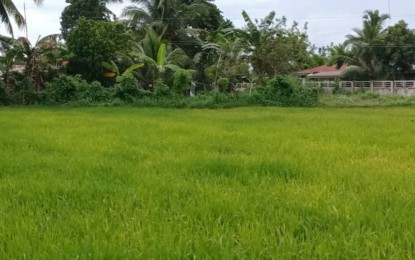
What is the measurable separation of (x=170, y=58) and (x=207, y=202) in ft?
62.4

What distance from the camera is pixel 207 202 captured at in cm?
279

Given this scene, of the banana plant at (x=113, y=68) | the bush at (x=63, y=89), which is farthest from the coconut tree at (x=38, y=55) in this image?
the banana plant at (x=113, y=68)

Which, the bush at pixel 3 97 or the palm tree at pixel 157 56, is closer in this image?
the bush at pixel 3 97

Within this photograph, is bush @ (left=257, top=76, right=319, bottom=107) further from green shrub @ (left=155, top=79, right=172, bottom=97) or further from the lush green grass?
the lush green grass

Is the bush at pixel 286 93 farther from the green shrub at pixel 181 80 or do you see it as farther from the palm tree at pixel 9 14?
the palm tree at pixel 9 14

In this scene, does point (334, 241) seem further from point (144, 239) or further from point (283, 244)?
point (144, 239)

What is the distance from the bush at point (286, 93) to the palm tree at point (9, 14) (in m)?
9.74

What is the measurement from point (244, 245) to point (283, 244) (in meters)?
0.18

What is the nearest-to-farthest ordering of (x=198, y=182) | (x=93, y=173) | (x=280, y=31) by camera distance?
(x=198, y=182) → (x=93, y=173) → (x=280, y=31)

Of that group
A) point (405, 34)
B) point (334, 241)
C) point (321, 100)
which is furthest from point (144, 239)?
point (405, 34)

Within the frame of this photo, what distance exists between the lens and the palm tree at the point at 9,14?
18.1m

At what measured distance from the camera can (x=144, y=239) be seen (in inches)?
87.4

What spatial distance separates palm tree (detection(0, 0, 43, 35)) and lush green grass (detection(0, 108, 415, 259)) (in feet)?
Answer: 47.7

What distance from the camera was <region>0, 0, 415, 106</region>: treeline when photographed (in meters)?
18.3
